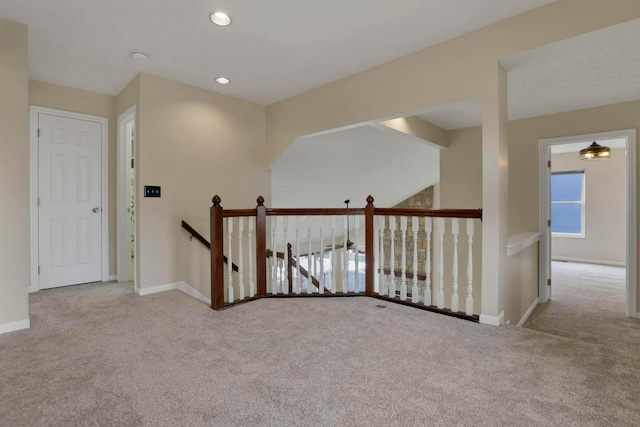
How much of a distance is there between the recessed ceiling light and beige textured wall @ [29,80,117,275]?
7.60 feet

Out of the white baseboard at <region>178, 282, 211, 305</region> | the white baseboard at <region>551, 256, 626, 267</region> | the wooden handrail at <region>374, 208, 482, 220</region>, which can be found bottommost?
the white baseboard at <region>551, 256, 626, 267</region>

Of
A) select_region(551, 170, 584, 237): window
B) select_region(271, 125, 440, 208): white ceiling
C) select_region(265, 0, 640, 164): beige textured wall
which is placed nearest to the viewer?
select_region(265, 0, 640, 164): beige textured wall

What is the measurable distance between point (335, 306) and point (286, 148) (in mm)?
2089

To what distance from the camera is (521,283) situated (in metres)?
3.49

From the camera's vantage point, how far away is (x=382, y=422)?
1370mm

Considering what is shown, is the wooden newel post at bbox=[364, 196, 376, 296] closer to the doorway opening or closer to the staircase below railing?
the staircase below railing

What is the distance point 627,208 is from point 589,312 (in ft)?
4.24

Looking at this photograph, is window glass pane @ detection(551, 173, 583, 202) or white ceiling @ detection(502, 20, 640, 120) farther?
window glass pane @ detection(551, 173, 583, 202)

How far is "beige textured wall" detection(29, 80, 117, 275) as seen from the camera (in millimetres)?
3369

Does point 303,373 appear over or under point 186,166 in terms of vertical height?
under

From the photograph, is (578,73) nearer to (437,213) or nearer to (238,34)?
(437,213)

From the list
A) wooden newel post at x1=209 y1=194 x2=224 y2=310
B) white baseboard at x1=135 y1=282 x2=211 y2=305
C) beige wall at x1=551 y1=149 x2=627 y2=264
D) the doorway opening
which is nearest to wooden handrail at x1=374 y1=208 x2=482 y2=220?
wooden newel post at x1=209 y1=194 x2=224 y2=310

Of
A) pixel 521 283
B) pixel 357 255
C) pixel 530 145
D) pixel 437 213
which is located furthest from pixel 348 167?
pixel 521 283

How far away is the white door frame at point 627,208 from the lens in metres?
3.49
